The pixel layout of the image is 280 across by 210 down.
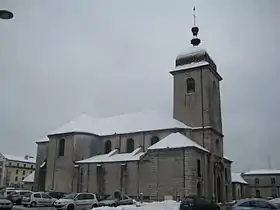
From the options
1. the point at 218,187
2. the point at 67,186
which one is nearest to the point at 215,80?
the point at 218,187

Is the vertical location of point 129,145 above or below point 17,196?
above

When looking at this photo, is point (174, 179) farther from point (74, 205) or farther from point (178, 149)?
point (74, 205)

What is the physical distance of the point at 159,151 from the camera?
3716 centimetres

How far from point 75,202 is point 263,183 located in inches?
3058

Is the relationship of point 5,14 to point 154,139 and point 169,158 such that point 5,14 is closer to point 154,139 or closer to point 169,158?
point 169,158

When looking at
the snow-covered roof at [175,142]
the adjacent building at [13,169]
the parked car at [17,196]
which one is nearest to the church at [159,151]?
the snow-covered roof at [175,142]

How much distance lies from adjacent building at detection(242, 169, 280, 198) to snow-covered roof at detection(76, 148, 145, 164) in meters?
54.7

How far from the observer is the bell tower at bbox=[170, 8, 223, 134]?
41875mm

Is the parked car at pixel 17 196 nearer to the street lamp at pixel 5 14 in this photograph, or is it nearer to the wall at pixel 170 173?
the wall at pixel 170 173

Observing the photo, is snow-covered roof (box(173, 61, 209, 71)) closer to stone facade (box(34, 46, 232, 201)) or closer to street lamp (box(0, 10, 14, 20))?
stone facade (box(34, 46, 232, 201))

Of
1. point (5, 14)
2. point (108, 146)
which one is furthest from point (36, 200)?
point (5, 14)

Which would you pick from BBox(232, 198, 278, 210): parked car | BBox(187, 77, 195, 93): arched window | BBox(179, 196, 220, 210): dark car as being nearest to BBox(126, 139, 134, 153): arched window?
BBox(187, 77, 195, 93): arched window

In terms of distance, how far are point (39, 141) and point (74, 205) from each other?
28.9 meters

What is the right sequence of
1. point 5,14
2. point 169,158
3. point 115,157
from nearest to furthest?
point 5,14 < point 169,158 < point 115,157
